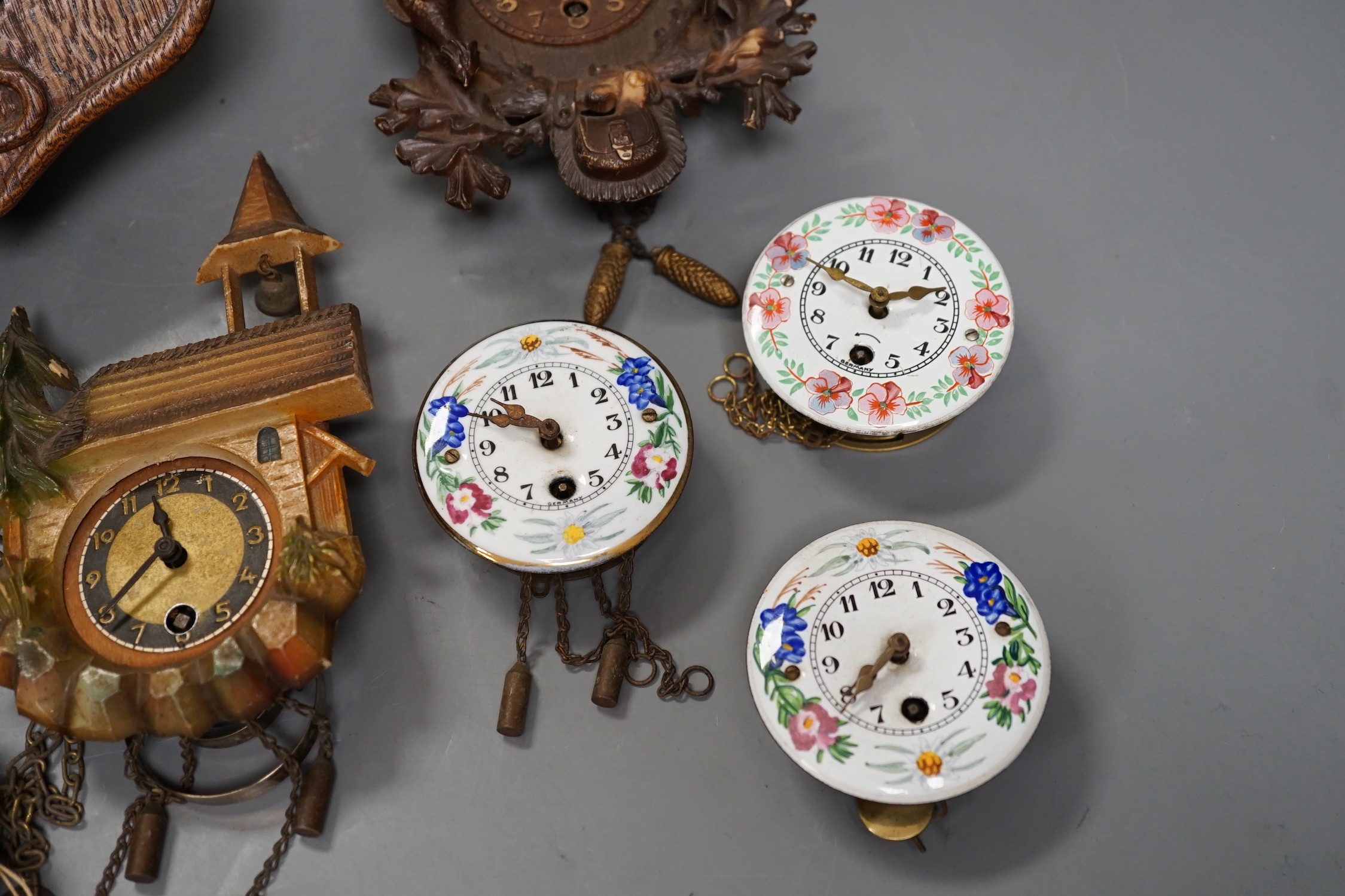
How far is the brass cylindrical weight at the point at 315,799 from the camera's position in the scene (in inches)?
68.6

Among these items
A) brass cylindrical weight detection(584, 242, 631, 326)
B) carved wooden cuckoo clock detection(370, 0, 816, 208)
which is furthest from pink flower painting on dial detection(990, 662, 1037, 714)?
carved wooden cuckoo clock detection(370, 0, 816, 208)

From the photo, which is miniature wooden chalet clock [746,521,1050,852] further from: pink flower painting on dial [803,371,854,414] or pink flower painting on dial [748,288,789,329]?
pink flower painting on dial [748,288,789,329]

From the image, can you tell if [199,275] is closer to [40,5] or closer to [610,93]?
[40,5]

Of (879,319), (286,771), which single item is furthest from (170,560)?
(879,319)

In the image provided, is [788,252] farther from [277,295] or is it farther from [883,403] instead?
[277,295]

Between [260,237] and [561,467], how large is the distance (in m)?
0.69

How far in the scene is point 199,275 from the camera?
80.0 inches

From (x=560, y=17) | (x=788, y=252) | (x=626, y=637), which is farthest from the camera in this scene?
(x=560, y=17)

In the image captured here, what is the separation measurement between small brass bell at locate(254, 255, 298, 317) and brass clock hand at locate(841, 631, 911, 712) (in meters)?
1.20

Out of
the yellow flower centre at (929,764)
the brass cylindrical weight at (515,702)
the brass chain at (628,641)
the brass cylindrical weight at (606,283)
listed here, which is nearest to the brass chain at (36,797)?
the brass cylindrical weight at (515,702)

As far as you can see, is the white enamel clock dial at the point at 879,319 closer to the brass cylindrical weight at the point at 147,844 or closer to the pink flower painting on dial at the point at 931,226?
the pink flower painting on dial at the point at 931,226

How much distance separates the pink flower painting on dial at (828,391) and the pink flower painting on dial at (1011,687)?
0.47 meters

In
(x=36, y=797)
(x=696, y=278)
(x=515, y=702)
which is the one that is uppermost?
(x=696, y=278)

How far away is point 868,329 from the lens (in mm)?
1911
